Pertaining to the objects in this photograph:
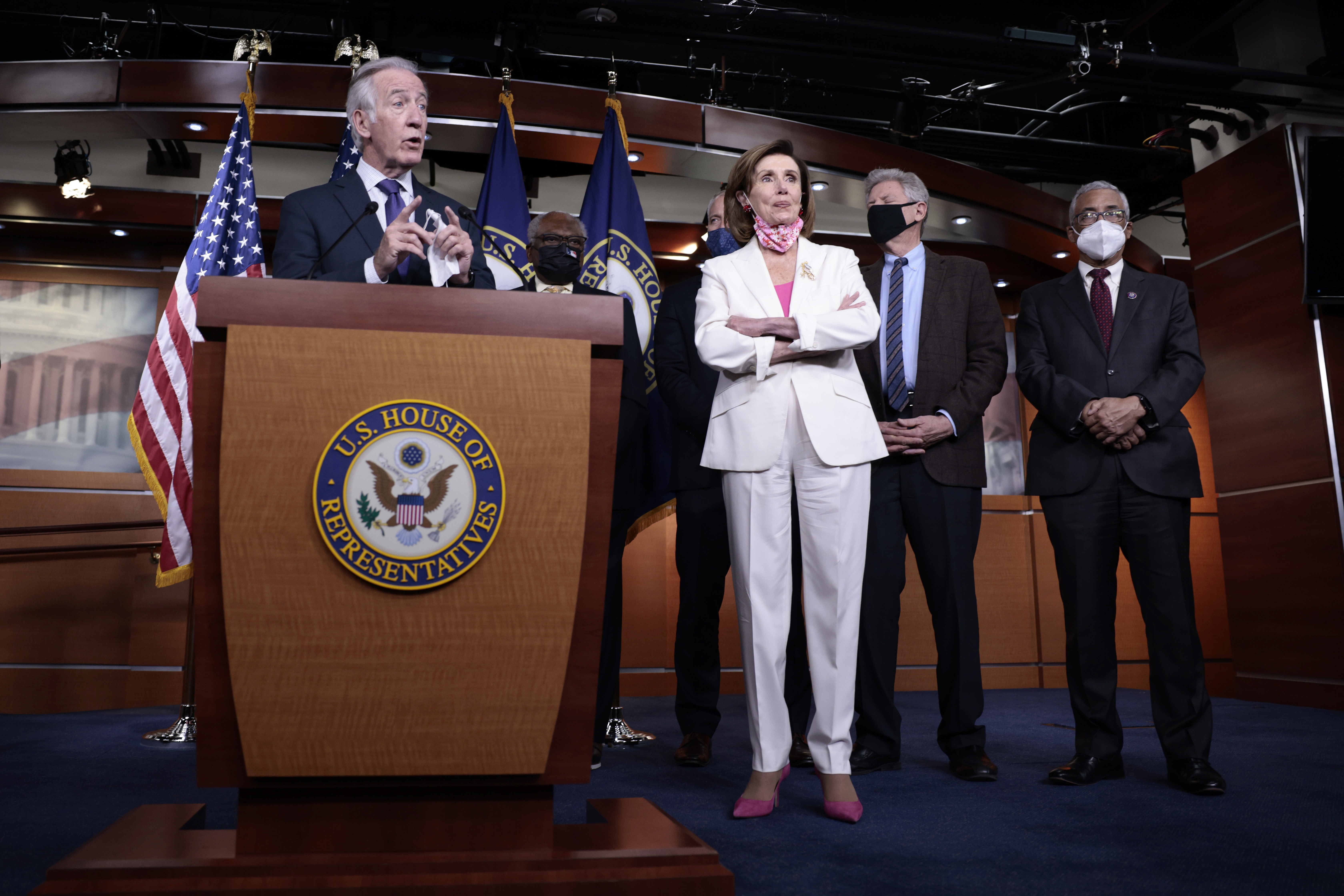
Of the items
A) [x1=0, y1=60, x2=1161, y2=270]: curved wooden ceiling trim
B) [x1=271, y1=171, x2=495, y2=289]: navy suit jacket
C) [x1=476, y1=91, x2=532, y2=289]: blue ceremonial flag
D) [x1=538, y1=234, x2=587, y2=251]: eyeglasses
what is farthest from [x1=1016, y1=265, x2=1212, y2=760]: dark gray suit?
→ [x1=0, y1=60, x2=1161, y2=270]: curved wooden ceiling trim

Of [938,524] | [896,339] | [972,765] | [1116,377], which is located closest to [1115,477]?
[1116,377]

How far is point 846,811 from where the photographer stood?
200cm

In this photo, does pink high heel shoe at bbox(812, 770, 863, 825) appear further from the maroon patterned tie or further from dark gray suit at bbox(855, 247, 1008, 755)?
the maroon patterned tie

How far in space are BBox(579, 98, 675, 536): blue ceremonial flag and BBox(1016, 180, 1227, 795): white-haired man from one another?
1.38m

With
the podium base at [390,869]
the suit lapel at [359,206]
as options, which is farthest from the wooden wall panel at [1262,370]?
the podium base at [390,869]

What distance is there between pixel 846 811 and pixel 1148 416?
4.51 feet

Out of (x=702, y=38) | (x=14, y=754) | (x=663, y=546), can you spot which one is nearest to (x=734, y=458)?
(x=14, y=754)

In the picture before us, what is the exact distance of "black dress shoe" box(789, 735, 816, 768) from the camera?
2725mm

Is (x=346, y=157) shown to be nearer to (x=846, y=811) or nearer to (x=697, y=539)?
(x=697, y=539)

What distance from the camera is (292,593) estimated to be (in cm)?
135

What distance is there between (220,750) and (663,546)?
449cm

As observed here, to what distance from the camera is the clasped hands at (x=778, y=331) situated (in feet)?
6.93

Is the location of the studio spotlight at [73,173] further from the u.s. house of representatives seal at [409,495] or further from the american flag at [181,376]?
the u.s. house of representatives seal at [409,495]

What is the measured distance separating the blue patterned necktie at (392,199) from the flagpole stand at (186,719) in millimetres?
1824
